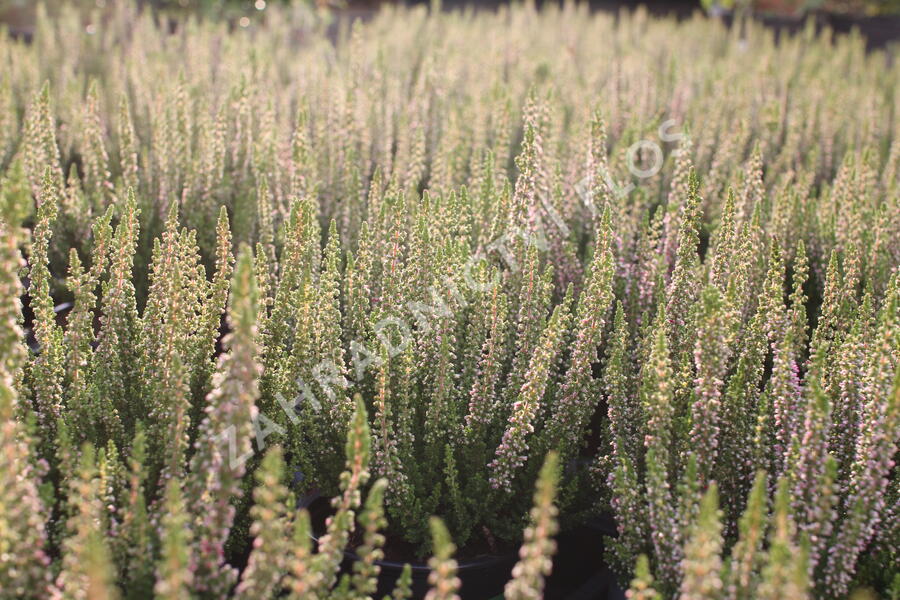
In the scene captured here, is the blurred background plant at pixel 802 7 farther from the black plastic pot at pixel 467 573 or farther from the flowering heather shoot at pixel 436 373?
the black plastic pot at pixel 467 573

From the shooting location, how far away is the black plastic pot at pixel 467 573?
92.0 inches

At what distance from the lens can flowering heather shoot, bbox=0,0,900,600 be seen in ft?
5.74

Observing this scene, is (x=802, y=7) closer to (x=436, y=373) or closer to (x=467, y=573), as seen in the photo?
(x=436, y=373)

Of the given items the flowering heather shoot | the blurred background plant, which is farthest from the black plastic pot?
the blurred background plant

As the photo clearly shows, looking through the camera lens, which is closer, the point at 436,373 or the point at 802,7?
the point at 436,373

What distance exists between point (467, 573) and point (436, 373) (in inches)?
22.2

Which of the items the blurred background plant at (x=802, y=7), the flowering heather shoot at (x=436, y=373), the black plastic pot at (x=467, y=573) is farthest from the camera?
the blurred background plant at (x=802, y=7)

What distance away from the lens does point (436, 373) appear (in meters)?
2.48

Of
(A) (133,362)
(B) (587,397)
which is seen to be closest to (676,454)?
(B) (587,397)

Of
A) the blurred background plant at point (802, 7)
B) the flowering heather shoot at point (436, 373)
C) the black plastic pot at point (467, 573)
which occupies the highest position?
the blurred background plant at point (802, 7)

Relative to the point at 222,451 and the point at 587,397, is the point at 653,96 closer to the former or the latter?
the point at 587,397

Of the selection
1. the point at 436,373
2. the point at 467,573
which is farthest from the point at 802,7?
the point at 467,573

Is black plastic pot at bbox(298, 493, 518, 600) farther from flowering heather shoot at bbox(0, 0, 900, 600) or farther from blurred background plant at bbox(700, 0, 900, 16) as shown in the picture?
blurred background plant at bbox(700, 0, 900, 16)

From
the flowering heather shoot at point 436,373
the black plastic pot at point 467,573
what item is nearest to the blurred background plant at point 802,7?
the flowering heather shoot at point 436,373
